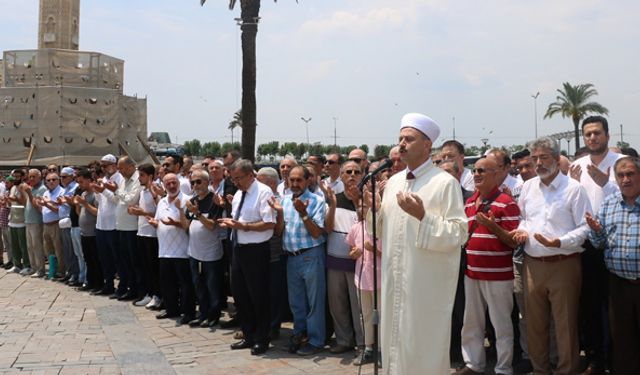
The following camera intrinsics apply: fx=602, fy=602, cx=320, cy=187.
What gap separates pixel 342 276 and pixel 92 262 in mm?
5706

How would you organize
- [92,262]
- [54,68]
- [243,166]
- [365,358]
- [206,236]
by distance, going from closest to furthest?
[365,358] → [243,166] → [206,236] → [92,262] → [54,68]

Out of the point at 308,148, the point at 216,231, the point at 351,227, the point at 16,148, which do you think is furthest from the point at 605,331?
the point at 308,148

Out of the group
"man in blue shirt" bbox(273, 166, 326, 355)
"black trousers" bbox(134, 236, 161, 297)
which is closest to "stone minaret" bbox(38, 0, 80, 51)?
"black trousers" bbox(134, 236, 161, 297)

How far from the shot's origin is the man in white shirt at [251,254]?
6.58 metres

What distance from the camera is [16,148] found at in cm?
3381

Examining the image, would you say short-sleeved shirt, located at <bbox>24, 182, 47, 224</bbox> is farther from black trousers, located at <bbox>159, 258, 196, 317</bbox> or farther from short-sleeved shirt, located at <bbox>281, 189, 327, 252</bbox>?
short-sleeved shirt, located at <bbox>281, 189, 327, 252</bbox>

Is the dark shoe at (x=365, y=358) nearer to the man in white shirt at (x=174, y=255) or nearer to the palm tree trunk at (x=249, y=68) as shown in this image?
the man in white shirt at (x=174, y=255)

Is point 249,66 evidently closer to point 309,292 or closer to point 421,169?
point 309,292

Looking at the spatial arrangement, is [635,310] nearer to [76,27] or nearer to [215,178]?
[215,178]

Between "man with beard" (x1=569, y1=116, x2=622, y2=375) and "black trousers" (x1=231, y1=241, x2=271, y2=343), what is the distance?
3229 mm

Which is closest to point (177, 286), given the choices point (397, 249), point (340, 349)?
point (340, 349)

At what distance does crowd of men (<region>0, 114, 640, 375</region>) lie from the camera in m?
4.97

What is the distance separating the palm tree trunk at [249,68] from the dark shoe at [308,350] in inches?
367

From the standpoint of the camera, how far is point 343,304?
657cm
